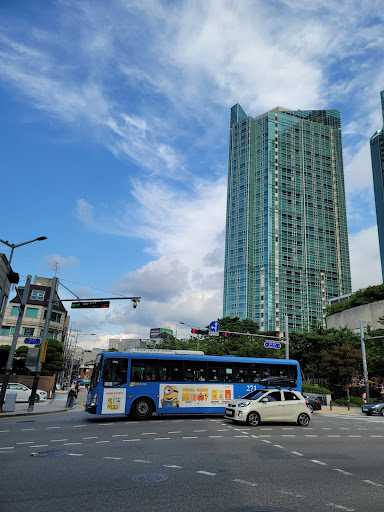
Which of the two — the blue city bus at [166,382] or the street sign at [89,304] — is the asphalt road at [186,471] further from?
the street sign at [89,304]

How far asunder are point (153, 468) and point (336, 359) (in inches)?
1551

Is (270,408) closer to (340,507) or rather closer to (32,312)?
(340,507)

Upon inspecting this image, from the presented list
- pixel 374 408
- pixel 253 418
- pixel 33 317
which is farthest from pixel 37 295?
pixel 253 418

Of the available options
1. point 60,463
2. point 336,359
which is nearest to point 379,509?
point 60,463

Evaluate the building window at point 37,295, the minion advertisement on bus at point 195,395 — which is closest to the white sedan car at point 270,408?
the minion advertisement on bus at point 195,395

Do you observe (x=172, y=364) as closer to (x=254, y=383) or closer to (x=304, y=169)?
(x=254, y=383)

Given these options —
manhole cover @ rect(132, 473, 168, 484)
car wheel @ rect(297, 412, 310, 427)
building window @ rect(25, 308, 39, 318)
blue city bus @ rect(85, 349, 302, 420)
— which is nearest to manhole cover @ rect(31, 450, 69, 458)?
manhole cover @ rect(132, 473, 168, 484)

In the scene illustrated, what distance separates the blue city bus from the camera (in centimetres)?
1805

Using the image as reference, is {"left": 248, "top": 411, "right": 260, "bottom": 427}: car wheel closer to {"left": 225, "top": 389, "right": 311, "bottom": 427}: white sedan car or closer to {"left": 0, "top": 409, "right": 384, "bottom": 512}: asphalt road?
{"left": 225, "top": 389, "right": 311, "bottom": 427}: white sedan car

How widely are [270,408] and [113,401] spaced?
7439mm

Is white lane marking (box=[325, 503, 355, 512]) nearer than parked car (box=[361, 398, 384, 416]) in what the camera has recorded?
Yes

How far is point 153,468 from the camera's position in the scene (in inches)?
337

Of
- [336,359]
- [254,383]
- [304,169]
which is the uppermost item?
[304,169]

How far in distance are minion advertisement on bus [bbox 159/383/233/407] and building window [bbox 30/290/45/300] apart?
46.0 m
